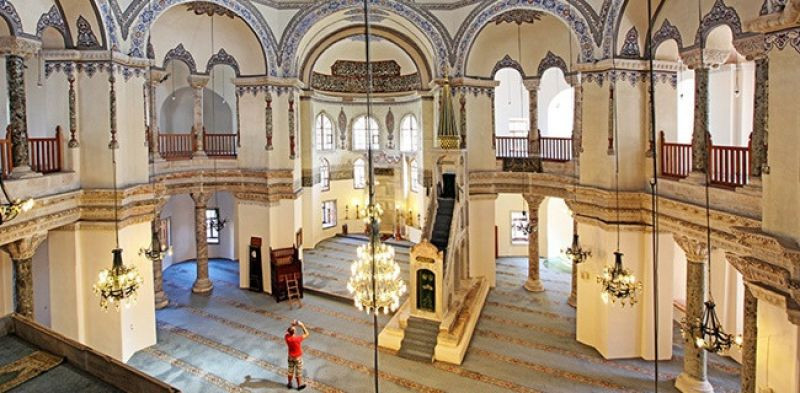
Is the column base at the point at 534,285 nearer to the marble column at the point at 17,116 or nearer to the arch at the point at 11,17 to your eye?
the marble column at the point at 17,116

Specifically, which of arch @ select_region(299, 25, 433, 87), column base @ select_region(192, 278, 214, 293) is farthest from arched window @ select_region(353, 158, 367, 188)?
column base @ select_region(192, 278, 214, 293)

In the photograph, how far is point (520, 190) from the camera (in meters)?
14.0

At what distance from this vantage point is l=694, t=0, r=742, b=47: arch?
25.7ft

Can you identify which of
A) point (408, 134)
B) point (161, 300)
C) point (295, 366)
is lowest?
point (295, 366)

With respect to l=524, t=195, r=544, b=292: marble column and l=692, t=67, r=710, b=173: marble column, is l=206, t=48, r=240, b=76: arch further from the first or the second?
l=692, t=67, r=710, b=173: marble column

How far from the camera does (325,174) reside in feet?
68.5

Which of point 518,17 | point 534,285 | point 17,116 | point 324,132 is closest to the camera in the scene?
point 17,116

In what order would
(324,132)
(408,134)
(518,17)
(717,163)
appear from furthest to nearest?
(324,132), (408,134), (518,17), (717,163)

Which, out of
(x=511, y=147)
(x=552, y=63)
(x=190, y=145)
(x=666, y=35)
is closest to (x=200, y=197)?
(x=190, y=145)

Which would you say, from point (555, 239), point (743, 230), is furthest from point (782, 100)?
point (555, 239)

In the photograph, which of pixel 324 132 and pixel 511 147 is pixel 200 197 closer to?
pixel 324 132

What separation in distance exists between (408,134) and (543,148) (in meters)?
7.53

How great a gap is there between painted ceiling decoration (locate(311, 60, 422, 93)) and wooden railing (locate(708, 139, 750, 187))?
12669 millimetres

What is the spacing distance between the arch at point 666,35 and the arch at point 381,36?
746 centimetres
